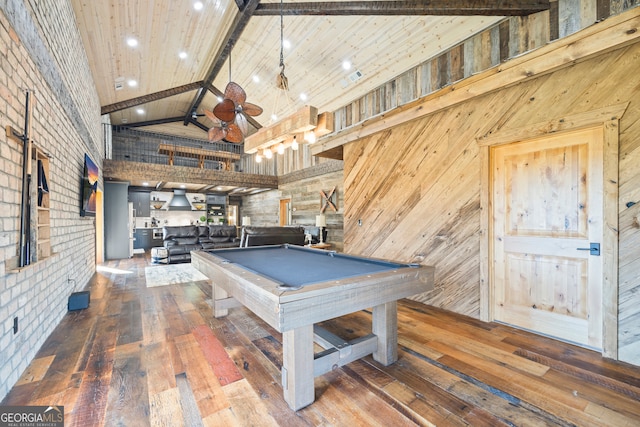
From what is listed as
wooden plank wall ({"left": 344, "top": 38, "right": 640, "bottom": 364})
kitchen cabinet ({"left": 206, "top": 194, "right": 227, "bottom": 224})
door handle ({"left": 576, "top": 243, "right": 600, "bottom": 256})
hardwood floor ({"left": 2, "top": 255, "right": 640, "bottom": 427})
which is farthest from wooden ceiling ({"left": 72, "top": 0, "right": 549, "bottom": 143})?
kitchen cabinet ({"left": 206, "top": 194, "right": 227, "bottom": 224})

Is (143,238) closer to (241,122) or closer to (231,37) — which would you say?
(241,122)

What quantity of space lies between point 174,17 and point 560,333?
21.8 feet

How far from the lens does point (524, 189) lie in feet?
9.43

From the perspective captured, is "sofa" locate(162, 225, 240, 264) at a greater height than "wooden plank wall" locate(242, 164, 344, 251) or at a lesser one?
lesser

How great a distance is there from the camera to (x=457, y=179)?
10.8 feet

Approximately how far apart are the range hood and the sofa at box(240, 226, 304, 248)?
23.7 ft

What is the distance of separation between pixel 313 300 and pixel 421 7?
309 cm

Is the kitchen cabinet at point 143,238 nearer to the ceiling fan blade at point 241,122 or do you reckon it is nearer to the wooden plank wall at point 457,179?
the ceiling fan blade at point 241,122

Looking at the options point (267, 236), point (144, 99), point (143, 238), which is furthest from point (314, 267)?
point (143, 238)

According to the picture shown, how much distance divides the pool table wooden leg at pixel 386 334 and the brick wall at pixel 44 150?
100 inches

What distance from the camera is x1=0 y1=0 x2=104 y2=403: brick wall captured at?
189 cm

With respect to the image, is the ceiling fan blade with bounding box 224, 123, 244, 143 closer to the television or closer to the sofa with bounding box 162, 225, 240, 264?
the television

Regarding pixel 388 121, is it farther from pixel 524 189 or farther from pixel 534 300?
pixel 534 300

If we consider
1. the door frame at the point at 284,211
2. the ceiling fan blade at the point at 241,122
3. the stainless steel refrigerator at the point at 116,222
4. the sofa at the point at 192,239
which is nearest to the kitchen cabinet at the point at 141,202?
the stainless steel refrigerator at the point at 116,222
